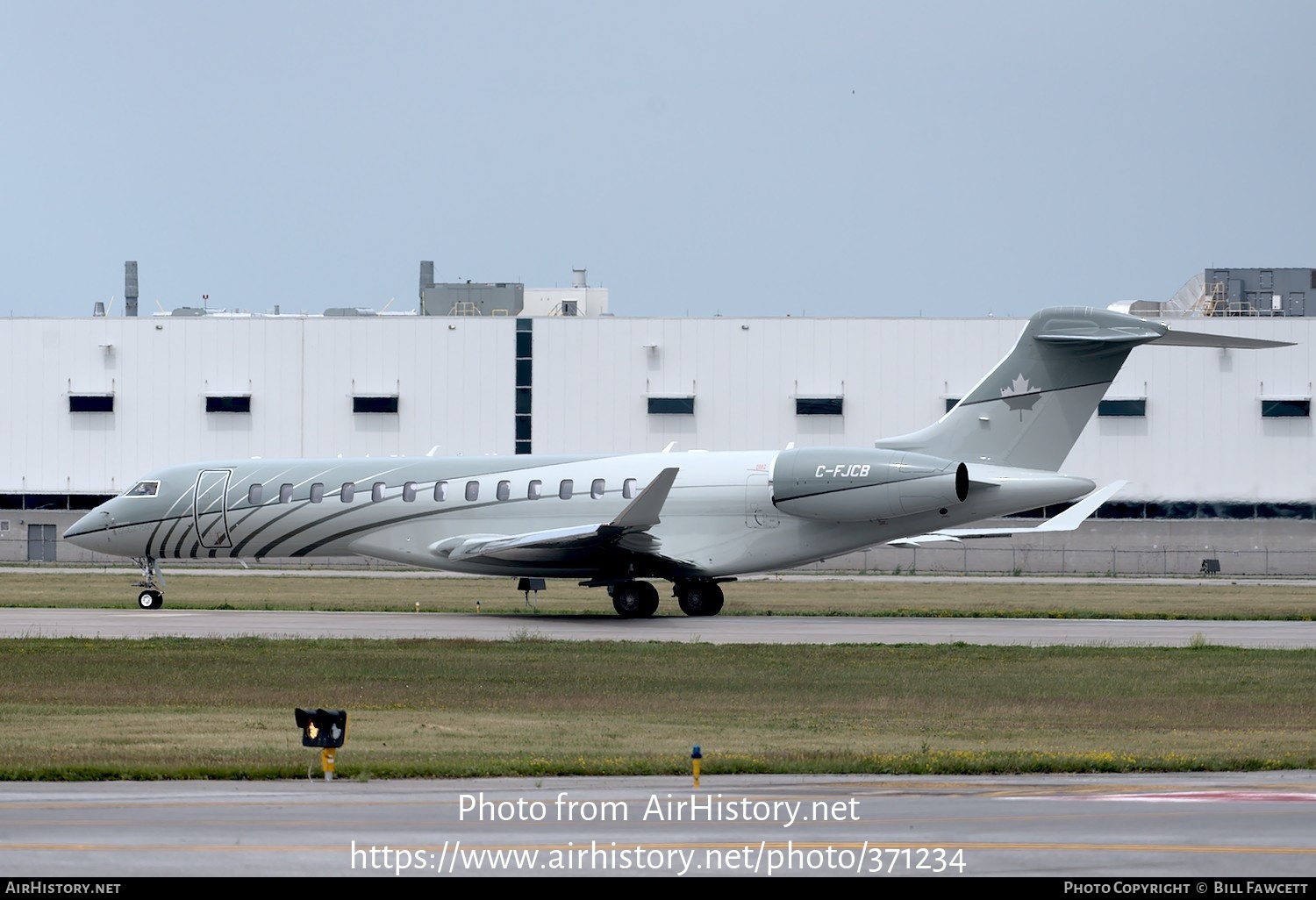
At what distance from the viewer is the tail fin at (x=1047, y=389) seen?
32.1 m

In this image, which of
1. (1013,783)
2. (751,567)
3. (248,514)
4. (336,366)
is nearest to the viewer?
(1013,783)

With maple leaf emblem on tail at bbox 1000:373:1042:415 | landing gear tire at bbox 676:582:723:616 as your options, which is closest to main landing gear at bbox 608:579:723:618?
landing gear tire at bbox 676:582:723:616

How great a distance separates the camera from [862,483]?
32.3 m

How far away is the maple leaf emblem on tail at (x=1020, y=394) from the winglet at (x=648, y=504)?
6955 mm

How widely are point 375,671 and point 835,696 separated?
6765mm

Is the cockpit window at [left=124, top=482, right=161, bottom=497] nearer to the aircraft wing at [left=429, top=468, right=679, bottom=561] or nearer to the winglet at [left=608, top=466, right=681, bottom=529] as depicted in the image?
the aircraft wing at [left=429, top=468, right=679, bottom=561]

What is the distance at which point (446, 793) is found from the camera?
12.5 metres

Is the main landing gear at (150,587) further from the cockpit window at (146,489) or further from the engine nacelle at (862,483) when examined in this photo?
the engine nacelle at (862,483)

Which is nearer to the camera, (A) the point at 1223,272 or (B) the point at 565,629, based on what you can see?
(B) the point at 565,629

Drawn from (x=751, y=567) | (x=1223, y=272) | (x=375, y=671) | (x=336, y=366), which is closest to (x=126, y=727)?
(x=375, y=671)

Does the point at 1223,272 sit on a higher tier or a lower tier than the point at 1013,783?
higher

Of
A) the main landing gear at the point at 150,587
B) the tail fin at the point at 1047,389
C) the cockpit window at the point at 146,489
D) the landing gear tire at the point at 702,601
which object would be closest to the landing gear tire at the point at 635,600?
the landing gear tire at the point at 702,601

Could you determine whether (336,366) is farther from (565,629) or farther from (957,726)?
(957,726)

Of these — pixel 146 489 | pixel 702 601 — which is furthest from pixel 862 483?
pixel 146 489
